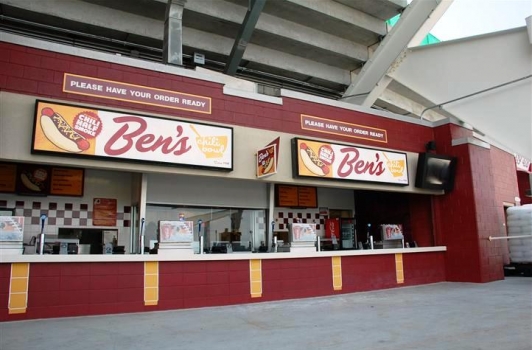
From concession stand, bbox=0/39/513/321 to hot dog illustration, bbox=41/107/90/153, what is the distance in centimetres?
2

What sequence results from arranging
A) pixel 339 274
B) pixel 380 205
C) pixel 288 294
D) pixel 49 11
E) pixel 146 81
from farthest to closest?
pixel 380 205
pixel 49 11
pixel 339 274
pixel 288 294
pixel 146 81

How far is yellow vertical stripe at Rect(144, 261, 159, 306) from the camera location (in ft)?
25.8

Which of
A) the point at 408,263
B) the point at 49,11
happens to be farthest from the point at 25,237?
the point at 408,263

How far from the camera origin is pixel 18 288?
22.5 ft

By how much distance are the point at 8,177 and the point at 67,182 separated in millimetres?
1177

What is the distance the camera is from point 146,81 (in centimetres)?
857

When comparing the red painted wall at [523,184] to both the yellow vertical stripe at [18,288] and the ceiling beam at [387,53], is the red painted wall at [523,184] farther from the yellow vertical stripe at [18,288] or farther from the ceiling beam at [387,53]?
the yellow vertical stripe at [18,288]

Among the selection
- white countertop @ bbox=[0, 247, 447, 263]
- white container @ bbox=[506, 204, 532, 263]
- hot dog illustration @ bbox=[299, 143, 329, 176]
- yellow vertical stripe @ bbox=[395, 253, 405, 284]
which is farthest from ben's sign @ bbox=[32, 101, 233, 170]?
white container @ bbox=[506, 204, 532, 263]

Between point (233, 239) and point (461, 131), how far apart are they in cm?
824

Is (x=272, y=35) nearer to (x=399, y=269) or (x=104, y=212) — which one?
(x=104, y=212)

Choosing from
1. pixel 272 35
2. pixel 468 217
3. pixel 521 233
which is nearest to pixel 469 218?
pixel 468 217

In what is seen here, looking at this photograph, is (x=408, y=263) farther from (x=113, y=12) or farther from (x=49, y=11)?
(x=49, y=11)

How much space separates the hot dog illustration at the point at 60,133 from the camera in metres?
7.36

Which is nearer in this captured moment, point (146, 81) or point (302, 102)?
point (146, 81)
